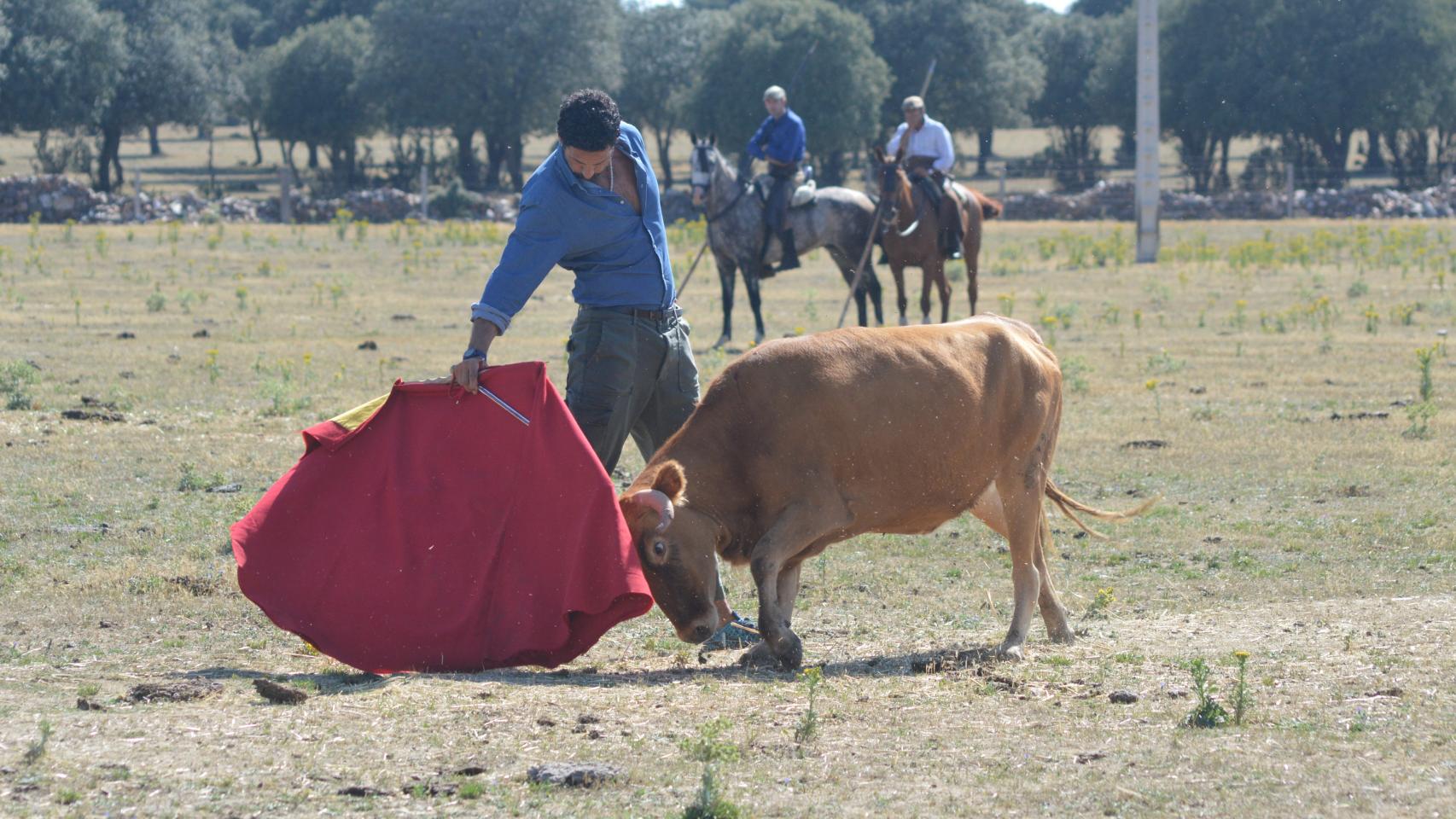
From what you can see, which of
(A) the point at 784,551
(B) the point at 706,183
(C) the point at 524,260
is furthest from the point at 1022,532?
(B) the point at 706,183

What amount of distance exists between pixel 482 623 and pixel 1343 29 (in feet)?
181

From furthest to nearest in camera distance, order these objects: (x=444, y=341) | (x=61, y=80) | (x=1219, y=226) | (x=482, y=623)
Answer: (x=61, y=80) → (x=1219, y=226) → (x=444, y=341) → (x=482, y=623)

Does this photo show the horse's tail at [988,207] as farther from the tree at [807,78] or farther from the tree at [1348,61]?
the tree at [807,78]

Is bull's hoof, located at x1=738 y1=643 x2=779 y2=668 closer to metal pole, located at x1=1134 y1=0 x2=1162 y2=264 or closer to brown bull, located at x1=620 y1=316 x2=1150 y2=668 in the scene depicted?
brown bull, located at x1=620 y1=316 x2=1150 y2=668

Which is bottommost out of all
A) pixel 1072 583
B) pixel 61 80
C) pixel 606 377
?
pixel 1072 583

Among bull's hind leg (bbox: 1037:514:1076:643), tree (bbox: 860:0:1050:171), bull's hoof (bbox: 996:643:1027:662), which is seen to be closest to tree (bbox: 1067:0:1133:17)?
tree (bbox: 860:0:1050:171)

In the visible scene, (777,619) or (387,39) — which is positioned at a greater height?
(387,39)

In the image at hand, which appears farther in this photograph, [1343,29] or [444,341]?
[1343,29]

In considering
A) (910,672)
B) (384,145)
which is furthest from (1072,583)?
(384,145)

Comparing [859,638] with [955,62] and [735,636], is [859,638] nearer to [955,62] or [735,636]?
[735,636]

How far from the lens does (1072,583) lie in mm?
8414

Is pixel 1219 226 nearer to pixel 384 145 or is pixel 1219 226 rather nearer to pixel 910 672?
pixel 910 672

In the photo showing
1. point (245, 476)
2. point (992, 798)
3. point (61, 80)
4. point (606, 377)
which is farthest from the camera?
point (61, 80)

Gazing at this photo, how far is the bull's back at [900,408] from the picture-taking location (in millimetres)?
6484
